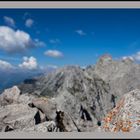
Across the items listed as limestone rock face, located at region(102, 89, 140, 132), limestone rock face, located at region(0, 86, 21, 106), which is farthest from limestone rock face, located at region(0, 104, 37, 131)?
limestone rock face, located at region(0, 86, 21, 106)

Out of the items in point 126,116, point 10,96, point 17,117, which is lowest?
point 126,116

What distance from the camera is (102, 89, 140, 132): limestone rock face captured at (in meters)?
7.25

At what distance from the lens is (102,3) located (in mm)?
7277

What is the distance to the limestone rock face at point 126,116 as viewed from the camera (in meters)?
7.25

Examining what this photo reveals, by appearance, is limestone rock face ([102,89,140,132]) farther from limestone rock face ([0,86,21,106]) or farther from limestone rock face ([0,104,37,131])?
limestone rock face ([0,86,21,106])

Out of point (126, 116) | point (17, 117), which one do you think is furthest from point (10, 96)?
point (126, 116)

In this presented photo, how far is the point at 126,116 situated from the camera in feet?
24.8

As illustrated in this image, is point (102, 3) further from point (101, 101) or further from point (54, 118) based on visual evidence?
point (101, 101)

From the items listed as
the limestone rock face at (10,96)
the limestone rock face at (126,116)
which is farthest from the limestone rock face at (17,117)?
the limestone rock face at (10,96)

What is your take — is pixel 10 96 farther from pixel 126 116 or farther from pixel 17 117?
pixel 126 116

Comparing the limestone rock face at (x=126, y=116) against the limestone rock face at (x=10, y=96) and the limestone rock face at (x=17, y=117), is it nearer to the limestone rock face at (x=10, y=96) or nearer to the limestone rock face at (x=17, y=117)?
the limestone rock face at (x=17, y=117)

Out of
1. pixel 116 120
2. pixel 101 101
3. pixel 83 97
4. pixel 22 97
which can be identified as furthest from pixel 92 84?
pixel 116 120

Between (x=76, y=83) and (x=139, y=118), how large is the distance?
113219 mm

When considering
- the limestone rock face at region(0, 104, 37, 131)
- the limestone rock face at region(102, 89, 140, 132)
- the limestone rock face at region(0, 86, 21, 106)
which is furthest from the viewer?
the limestone rock face at region(0, 86, 21, 106)
